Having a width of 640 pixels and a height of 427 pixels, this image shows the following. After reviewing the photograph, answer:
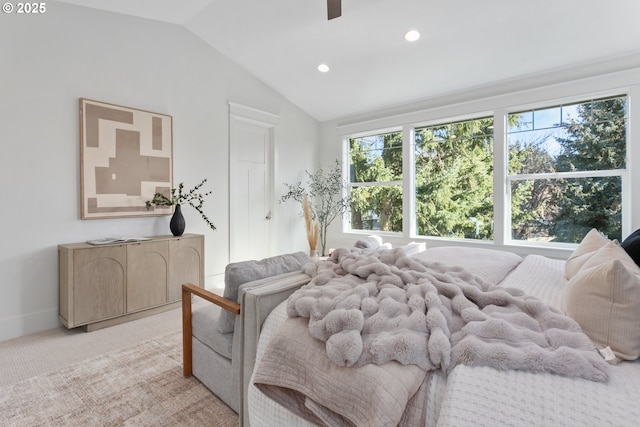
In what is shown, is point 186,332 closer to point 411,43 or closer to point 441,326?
point 441,326

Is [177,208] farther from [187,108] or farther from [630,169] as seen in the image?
[630,169]

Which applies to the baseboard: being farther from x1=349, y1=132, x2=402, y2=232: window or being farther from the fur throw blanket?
x1=349, y1=132, x2=402, y2=232: window

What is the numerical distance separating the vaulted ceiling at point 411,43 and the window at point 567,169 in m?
0.46

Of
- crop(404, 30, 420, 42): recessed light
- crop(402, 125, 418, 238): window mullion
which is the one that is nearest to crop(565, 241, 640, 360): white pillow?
crop(404, 30, 420, 42): recessed light

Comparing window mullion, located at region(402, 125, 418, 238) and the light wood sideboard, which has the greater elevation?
window mullion, located at region(402, 125, 418, 238)

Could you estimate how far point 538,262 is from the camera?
2.21 metres

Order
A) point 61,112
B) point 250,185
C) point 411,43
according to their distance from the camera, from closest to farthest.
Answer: point 61,112 → point 411,43 → point 250,185

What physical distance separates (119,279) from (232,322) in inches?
69.1

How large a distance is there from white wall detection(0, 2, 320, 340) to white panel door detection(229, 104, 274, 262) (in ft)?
1.53

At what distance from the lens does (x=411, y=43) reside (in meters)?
3.19

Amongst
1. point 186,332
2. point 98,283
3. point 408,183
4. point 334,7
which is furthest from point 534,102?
point 98,283

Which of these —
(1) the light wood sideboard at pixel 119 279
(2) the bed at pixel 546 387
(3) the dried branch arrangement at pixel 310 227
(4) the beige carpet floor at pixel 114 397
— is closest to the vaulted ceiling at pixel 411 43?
(3) the dried branch arrangement at pixel 310 227

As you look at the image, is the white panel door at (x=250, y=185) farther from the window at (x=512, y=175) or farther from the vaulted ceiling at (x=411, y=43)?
the window at (x=512, y=175)

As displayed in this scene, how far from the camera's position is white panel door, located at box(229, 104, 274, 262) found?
A: 4086mm
